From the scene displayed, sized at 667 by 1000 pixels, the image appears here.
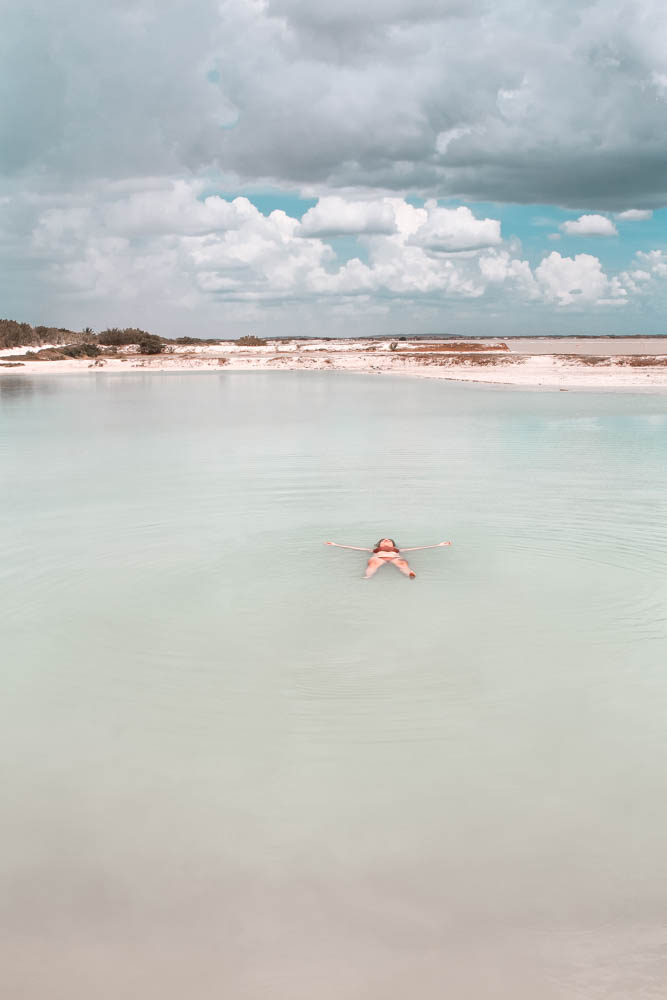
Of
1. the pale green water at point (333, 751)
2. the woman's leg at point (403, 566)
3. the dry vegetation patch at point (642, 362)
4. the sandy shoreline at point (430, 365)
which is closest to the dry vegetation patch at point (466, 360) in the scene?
the sandy shoreline at point (430, 365)

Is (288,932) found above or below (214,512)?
below

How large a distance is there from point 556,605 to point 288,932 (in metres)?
6.28

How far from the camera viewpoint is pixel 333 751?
21.1ft

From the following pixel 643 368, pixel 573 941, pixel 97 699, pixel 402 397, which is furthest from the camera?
pixel 643 368

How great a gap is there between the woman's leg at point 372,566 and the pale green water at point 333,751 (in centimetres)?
17

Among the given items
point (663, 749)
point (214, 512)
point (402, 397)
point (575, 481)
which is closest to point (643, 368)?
point (402, 397)

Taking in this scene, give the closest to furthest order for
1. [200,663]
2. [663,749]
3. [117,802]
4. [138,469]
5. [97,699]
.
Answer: [117,802], [663,749], [97,699], [200,663], [138,469]

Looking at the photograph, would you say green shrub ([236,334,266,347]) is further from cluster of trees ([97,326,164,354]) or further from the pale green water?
the pale green water

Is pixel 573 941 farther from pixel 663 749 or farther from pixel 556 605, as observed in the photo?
pixel 556 605

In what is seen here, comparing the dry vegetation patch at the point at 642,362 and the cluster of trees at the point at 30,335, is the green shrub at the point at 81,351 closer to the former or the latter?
the cluster of trees at the point at 30,335

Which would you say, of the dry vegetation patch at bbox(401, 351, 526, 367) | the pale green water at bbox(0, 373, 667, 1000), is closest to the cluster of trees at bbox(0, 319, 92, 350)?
the dry vegetation patch at bbox(401, 351, 526, 367)

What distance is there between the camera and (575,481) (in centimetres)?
1706

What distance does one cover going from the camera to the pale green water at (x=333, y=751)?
14.5ft

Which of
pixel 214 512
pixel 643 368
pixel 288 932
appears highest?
pixel 643 368
